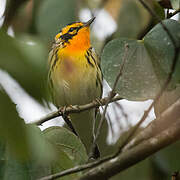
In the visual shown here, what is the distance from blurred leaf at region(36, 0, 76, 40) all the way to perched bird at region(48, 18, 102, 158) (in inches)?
37.1

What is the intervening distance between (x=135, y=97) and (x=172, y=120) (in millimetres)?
379

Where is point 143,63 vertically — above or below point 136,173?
above

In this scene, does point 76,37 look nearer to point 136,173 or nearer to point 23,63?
point 136,173

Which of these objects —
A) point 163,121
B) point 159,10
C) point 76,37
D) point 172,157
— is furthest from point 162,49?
point 76,37

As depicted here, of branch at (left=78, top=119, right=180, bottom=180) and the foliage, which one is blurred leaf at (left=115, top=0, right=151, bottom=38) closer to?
the foliage

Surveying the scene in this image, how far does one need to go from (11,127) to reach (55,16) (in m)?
2.12

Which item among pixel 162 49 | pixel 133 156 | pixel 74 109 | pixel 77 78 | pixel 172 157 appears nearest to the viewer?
pixel 133 156

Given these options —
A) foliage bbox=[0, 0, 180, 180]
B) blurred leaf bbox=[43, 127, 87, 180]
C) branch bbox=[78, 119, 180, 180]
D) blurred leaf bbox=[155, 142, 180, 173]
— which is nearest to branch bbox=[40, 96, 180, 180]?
branch bbox=[78, 119, 180, 180]

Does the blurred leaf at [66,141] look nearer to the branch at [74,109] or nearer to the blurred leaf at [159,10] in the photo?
the branch at [74,109]

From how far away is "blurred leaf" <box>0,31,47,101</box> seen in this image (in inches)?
26.0

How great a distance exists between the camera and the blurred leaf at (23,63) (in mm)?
660

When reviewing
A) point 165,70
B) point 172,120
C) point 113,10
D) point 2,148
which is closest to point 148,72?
point 165,70

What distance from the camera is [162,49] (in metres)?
2.09

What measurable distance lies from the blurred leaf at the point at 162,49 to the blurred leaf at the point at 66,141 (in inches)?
23.2
